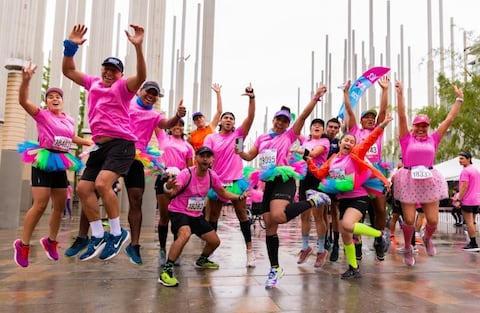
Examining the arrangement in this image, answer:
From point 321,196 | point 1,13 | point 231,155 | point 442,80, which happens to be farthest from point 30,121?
point 442,80

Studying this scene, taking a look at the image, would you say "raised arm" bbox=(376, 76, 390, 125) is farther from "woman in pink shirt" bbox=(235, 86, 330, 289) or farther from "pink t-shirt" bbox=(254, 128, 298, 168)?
"pink t-shirt" bbox=(254, 128, 298, 168)

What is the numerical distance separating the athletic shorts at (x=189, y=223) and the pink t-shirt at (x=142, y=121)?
3.66 feet

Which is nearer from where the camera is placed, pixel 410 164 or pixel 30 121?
pixel 410 164

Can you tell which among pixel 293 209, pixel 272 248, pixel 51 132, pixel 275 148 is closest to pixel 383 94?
pixel 275 148

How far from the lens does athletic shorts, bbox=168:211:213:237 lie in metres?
4.62

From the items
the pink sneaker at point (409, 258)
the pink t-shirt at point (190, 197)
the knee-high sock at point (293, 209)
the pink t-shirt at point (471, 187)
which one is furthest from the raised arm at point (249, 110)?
the pink t-shirt at point (471, 187)

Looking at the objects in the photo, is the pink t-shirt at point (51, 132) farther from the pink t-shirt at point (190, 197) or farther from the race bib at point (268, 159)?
the race bib at point (268, 159)

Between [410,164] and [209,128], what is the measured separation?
3.10m

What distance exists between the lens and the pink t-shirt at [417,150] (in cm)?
562

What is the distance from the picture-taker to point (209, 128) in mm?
6531

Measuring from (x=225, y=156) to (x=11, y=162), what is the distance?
726 cm

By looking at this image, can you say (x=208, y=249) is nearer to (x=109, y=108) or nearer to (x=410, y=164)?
(x=109, y=108)

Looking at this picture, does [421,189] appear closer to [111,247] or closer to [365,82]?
[365,82]

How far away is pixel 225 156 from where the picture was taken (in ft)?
18.1
